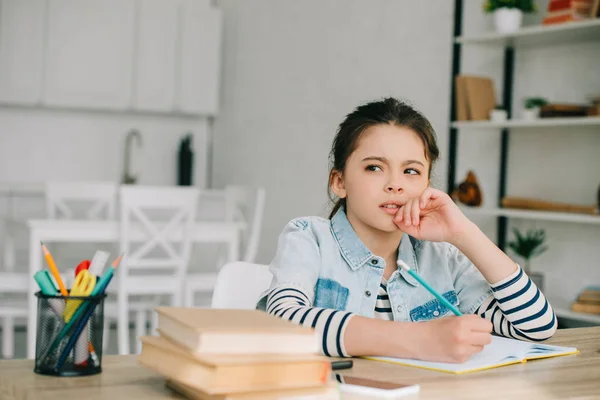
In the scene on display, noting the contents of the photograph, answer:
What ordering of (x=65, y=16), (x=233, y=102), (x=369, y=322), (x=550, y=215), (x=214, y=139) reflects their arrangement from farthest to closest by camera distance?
(x=214, y=139) → (x=233, y=102) → (x=65, y=16) → (x=550, y=215) → (x=369, y=322)

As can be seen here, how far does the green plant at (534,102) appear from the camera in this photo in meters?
3.40

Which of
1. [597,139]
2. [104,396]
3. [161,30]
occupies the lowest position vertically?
[104,396]

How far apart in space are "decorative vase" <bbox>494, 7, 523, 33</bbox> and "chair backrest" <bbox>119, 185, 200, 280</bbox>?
1470 mm

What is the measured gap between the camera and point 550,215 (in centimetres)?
325

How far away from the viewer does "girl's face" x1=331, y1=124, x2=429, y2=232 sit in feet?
4.60

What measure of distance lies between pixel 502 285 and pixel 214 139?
521 centimetres

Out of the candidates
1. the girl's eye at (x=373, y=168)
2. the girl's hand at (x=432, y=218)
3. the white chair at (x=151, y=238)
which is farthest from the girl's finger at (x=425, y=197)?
the white chair at (x=151, y=238)

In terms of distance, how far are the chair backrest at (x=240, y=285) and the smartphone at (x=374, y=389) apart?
60 centimetres

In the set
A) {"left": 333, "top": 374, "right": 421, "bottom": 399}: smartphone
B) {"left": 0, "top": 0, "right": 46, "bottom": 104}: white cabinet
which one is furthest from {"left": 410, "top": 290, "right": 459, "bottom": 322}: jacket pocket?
{"left": 0, "top": 0, "right": 46, "bottom": 104}: white cabinet

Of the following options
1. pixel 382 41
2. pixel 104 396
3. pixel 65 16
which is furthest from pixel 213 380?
pixel 65 16

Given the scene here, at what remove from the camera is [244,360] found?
31.3 inches

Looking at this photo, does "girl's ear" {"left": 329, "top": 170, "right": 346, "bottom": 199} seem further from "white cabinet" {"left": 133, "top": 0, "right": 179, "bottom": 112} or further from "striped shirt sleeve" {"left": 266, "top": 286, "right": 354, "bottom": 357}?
"white cabinet" {"left": 133, "top": 0, "right": 179, "bottom": 112}

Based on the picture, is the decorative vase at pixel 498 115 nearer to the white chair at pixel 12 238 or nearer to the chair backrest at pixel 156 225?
the chair backrest at pixel 156 225

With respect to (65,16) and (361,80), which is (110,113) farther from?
(361,80)
